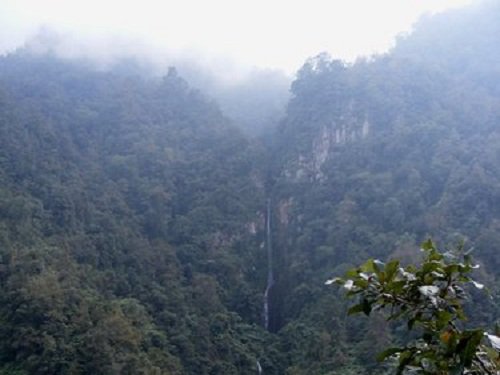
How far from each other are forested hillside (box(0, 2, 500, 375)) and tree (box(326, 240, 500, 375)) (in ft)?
55.2

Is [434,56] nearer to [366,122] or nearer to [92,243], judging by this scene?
[366,122]

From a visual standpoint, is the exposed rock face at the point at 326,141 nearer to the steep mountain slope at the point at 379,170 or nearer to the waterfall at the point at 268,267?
the steep mountain slope at the point at 379,170

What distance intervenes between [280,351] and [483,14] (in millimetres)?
33123

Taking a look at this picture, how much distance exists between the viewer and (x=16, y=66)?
5041 cm

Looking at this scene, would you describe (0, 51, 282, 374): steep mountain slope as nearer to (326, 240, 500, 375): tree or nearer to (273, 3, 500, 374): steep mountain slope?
(273, 3, 500, 374): steep mountain slope

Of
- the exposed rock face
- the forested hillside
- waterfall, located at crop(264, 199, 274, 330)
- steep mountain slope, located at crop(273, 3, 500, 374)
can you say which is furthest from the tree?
the exposed rock face

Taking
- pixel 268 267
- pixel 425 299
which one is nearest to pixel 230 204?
pixel 268 267

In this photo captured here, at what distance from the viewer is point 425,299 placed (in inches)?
59.3

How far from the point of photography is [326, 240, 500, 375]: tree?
58.0 inches

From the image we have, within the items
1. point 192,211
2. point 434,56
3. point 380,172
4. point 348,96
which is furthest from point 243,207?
point 434,56

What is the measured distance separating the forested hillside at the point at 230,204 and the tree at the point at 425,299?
55.2 ft

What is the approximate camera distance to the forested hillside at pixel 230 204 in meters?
20.2

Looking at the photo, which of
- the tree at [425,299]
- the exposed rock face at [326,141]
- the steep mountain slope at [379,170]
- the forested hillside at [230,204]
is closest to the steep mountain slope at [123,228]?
the forested hillside at [230,204]

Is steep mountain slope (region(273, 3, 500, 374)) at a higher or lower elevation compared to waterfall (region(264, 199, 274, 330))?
higher
